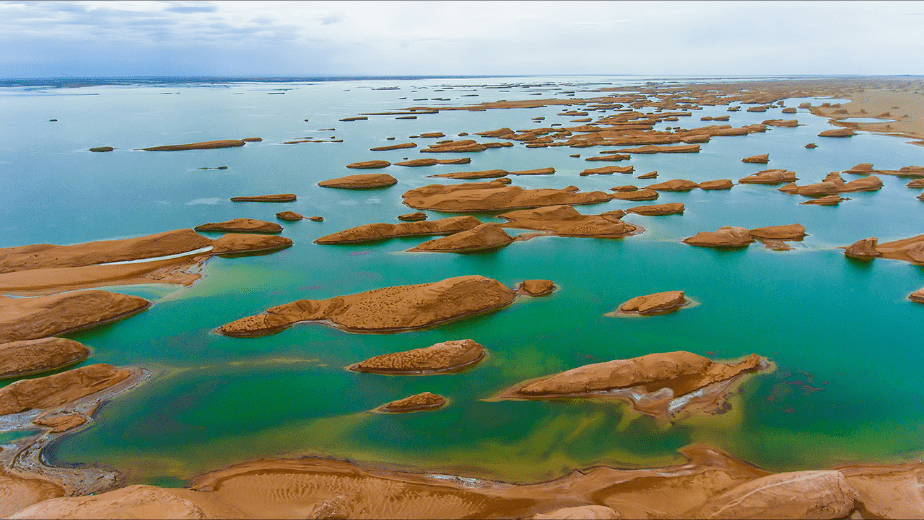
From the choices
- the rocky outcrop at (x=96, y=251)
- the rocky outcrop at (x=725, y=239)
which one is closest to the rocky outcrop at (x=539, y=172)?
the rocky outcrop at (x=725, y=239)

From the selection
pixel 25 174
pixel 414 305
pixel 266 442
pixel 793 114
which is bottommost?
pixel 266 442

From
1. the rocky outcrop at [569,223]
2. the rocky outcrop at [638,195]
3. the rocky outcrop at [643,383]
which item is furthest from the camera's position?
the rocky outcrop at [638,195]

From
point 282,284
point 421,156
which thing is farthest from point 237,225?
point 421,156

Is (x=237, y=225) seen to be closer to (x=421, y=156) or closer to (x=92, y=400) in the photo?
(x=92, y=400)

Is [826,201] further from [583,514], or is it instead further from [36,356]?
[36,356]

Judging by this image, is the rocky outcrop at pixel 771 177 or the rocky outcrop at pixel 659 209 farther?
the rocky outcrop at pixel 771 177

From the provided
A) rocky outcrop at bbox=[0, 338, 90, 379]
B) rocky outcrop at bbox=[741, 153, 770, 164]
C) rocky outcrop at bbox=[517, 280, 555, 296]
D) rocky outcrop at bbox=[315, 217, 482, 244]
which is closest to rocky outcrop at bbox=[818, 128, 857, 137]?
rocky outcrop at bbox=[741, 153, 770, 164]

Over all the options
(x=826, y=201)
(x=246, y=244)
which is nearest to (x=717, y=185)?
(x=826, y=201)

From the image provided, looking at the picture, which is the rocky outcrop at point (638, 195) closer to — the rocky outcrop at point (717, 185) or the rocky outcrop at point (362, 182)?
the rocky outcrop at point (717, 185)

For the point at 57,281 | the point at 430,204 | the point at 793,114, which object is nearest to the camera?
the point at 57,281
